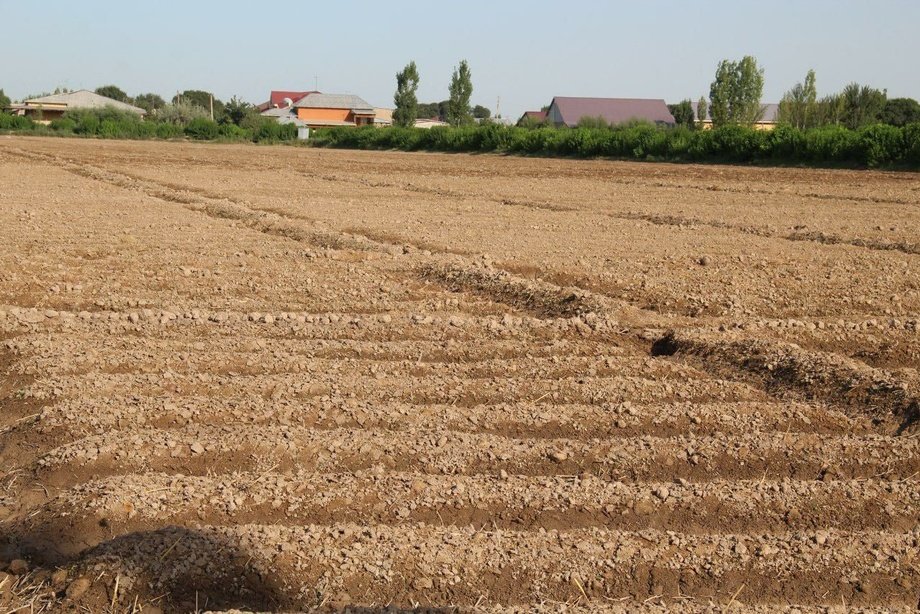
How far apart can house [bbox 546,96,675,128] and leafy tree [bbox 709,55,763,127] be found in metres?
19.3

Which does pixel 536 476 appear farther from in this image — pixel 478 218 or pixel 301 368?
pixel 478 218

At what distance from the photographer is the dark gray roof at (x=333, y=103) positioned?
3836 inches

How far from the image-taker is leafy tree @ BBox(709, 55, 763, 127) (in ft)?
196

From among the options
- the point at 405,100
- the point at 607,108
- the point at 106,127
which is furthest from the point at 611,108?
the point at 106,127

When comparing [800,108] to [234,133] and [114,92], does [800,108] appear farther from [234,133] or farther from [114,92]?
[114,92]

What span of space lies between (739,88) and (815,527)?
2351 inches

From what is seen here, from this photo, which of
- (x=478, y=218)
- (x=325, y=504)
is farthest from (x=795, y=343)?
(x=478, y=218)

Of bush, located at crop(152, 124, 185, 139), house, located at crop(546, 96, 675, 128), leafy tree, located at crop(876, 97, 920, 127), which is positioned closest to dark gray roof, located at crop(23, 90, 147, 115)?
bush, located at crop(152, 124, 185, 139)

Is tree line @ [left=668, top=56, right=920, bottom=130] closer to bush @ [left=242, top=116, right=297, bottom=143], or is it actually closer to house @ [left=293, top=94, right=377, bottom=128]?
bush @ [left=242, top=116, right=297, bottom=143]

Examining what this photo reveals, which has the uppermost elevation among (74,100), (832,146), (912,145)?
(74,100)

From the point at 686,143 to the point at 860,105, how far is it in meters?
26.9

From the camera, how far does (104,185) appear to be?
2031 cm

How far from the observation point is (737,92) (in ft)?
198

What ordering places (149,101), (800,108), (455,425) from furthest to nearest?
(149,101) < (800,108) < (455,425)
